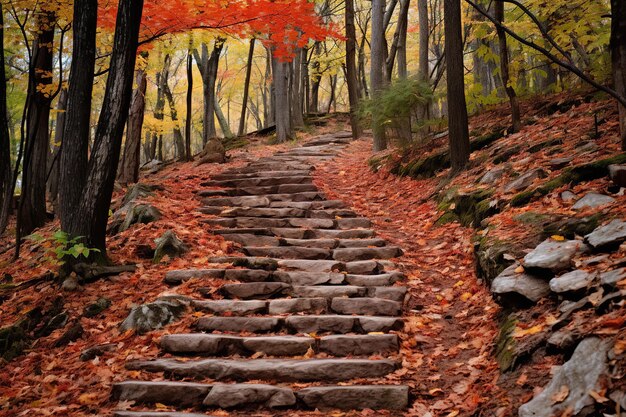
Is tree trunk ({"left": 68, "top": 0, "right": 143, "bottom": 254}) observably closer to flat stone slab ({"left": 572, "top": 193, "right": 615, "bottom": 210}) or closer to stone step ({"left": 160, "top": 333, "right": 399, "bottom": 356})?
stone step ({"left": 160, "top": 333, "right": 399, "bottom": 356})

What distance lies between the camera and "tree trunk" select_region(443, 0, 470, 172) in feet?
26.1

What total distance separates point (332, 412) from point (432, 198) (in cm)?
517

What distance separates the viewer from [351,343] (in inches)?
173

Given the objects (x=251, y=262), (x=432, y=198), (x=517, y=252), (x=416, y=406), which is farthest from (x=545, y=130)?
(x=416, y=406)

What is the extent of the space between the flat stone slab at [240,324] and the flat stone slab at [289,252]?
72.1 inches

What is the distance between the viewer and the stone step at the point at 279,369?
13.1 ft

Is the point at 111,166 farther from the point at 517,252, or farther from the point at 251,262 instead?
the point at 517,252

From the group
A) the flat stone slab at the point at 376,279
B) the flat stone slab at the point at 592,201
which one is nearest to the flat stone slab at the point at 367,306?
the flat stone slab at the point at 376,279

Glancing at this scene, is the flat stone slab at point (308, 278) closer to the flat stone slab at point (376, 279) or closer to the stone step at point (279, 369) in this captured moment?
the flat stone slab at point (376, 279)

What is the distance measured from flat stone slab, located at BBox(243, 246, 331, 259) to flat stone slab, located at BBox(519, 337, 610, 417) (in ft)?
12.7

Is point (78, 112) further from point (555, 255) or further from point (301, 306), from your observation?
point (555, 255)

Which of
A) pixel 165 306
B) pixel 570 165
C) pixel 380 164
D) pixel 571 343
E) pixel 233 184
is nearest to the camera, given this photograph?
pixel 571 343

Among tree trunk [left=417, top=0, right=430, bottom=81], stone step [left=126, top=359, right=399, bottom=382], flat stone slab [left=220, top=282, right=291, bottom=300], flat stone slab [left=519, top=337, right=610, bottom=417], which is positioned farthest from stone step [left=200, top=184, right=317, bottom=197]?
flat stone slab [left=519, top=337, right=610, bottom=417]

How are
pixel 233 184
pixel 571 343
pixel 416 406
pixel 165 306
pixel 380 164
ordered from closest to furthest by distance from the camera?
1. pixel 571 343
2. pixel 416 406
3. pixel 165 306
4. pixel 233 184
5. pixel 380 164
